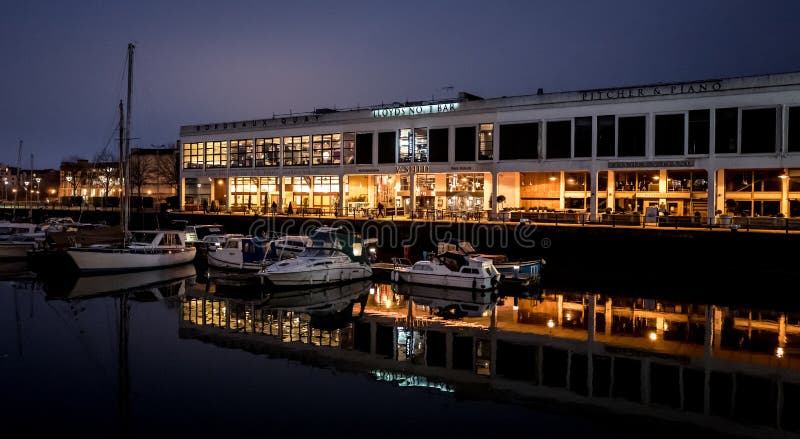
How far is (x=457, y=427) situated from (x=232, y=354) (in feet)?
30.3

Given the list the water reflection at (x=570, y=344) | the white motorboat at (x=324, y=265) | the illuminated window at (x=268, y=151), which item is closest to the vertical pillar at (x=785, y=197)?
the water reflection at (x=570, y=344)

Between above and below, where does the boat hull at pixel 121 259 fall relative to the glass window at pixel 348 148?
below

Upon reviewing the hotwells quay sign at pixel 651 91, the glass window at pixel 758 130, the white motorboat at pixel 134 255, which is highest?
the hotwells quay sign at pixel 651 91

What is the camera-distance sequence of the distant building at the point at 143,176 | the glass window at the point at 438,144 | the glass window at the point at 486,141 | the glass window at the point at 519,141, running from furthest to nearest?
the distant building at the point at 143,176 → the glass window at the point at 438,144 → the glass window at the point at 486,141 → the glass window at the point at 519,141

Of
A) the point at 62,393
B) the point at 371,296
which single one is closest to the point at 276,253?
the point at 371,296

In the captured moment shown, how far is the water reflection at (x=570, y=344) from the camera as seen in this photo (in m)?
16.9

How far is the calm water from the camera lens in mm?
15266

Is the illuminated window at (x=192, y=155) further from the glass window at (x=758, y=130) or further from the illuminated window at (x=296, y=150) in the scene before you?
the glass window at (x=758, y=130)

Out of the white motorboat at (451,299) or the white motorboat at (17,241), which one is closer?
the white motorboat at (451,299)

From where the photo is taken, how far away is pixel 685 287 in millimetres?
33406

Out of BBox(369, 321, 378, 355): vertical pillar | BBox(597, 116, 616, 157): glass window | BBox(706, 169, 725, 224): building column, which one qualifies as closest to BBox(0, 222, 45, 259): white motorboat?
BBox(369, 321, 378, 355): vertical pillar

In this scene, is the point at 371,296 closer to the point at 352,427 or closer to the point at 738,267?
the point at 352,427

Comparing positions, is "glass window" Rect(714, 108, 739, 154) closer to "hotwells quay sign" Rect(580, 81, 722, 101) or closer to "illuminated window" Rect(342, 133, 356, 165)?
"hotwells quay sign" Rect(580, 81, 722, 101)

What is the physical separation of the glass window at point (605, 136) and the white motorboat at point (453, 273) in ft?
65.4
